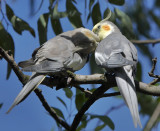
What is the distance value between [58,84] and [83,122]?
32 centimetres

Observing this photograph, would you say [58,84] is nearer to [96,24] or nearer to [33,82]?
[33,82]

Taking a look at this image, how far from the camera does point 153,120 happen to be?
50.7 inches

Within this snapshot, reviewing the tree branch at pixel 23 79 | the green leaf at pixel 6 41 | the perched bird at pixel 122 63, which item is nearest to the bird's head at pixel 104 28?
the perched bird at pixel 122 63

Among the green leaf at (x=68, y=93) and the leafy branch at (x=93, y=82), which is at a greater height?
the leafy branch at (x=93, y=82)

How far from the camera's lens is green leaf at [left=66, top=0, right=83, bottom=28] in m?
2.10

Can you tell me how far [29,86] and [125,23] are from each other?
85cm

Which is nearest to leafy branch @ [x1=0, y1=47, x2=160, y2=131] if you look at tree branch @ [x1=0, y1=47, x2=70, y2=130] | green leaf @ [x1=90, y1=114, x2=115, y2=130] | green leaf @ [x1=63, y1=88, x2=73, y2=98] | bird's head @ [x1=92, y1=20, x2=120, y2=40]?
tree branch @ [x1=0, y1=47, x2=70, y2=130]

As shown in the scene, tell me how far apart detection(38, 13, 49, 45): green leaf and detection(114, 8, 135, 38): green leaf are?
0.47 meters

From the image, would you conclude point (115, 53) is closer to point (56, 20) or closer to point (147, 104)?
point (147, 104)

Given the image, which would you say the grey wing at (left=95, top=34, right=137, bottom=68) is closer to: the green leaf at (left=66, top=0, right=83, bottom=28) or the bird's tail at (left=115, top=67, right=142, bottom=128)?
the bird's tail at (left=115, top=67, right=142, bottom=128)

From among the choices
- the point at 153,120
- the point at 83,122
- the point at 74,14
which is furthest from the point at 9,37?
the point at 153,120

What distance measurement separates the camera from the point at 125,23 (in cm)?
209

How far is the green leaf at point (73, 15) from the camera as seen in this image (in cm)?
210

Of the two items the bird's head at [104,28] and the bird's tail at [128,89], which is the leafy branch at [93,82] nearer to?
the bird's tail at [128,89]
